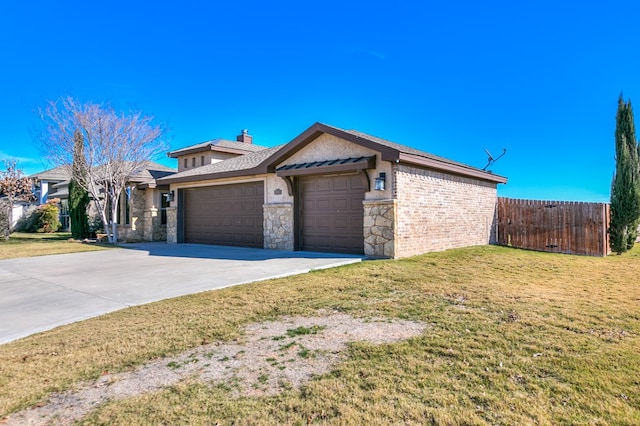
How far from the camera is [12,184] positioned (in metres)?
23.8

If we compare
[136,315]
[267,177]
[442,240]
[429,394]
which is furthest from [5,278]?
[442,240]

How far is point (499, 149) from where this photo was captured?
16609 millimetres

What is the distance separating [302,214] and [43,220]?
82.9ft

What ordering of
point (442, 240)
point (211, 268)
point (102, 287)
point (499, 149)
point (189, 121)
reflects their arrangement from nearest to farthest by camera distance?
point (102, 287), point (211, 268), point (442, 240), point (499, 149), point (189, 121)

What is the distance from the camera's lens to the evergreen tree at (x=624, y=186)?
513 inches

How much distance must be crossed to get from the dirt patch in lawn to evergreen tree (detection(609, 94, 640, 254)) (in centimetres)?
1267

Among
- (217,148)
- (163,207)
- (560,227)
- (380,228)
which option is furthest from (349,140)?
(217,148)

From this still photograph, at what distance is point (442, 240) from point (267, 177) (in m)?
6.32

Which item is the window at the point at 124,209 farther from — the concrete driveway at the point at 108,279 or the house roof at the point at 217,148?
the concrete driveway at the point at 108,279

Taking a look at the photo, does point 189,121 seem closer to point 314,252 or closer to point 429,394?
point 314,252

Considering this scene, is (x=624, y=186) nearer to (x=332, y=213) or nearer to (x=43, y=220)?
(x=332, y=213)

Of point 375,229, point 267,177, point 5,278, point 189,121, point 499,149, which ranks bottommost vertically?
point 5,278

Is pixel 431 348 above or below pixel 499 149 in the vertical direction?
below

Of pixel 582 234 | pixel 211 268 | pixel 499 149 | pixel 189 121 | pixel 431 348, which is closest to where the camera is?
pixel 431 348
